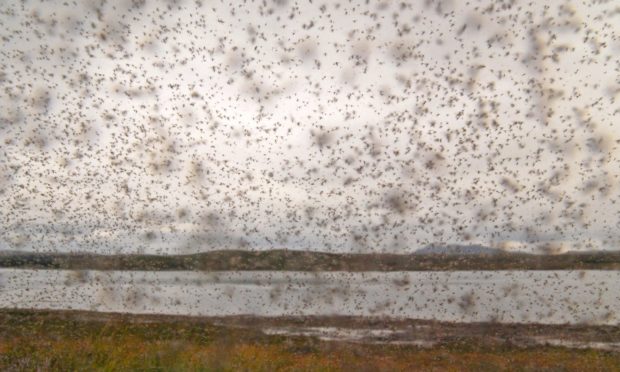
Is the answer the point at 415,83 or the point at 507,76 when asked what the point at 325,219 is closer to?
the point at 415,83

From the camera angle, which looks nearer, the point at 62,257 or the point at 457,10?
the point at 457,10

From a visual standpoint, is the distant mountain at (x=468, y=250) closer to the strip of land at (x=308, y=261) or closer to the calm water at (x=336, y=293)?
the strip of land at (x=308, y=261)

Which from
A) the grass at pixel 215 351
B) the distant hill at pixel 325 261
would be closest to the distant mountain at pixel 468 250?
the distant hill at pixel 325 261

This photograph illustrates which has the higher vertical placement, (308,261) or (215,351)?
(308,261)

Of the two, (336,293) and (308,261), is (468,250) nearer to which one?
(336,293)

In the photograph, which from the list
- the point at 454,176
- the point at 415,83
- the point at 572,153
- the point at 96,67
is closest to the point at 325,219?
the point at 454,176

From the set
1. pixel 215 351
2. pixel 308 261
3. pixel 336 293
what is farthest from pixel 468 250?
pixel 215 351

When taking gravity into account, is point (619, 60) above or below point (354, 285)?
above

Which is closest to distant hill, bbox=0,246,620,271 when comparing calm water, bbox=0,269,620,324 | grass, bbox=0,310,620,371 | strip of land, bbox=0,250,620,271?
strip of land, bbox=0,250,620,271
